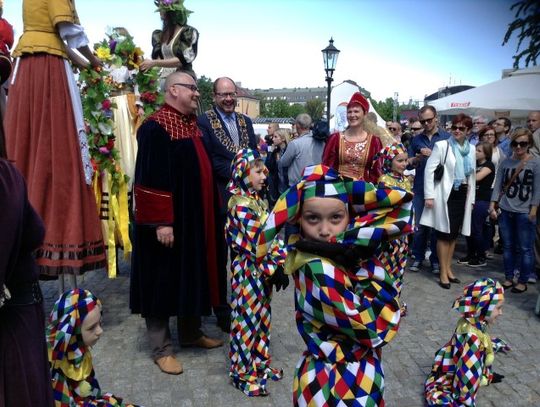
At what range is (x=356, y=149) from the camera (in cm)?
494

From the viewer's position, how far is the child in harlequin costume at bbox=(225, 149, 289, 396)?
11.1 feet

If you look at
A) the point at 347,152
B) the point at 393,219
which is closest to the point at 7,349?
the point at 393,219

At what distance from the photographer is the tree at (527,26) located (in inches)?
149

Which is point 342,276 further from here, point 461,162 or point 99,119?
point 461,162

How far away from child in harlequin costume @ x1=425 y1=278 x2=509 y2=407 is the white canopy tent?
7360 mm

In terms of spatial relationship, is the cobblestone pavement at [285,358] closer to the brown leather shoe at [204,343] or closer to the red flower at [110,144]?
the brown leather shoe at [204,343]

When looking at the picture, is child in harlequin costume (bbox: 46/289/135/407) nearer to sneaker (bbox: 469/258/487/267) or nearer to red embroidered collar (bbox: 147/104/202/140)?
red embroidered collar (bbox: 147/104/202/140)

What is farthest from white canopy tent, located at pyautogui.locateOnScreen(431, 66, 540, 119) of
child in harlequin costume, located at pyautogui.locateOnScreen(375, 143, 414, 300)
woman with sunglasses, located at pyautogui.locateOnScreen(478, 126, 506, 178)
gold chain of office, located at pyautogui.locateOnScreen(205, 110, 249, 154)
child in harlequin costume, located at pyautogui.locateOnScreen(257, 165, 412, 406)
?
child in harlequin costume, located at pyautogui.locateOnScreen(257, 165, 412, 406)

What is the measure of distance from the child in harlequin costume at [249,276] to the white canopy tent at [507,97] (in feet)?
26.2

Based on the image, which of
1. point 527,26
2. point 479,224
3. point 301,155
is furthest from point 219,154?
point 527,26

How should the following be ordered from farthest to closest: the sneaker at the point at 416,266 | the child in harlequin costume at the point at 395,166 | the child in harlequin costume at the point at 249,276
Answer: the sneaker at the point at 416,266, the child in harlequin costume at the point at 395,166, the child in harlequin costume at the point at 249,276

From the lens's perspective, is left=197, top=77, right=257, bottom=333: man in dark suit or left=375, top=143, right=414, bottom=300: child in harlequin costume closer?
left=197, top=77, right=257, bottom=333: man in dark suit

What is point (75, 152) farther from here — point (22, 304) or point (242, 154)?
point (22, 304)

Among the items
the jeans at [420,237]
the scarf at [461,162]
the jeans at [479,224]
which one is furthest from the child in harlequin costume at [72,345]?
the jeans at [479,224]
